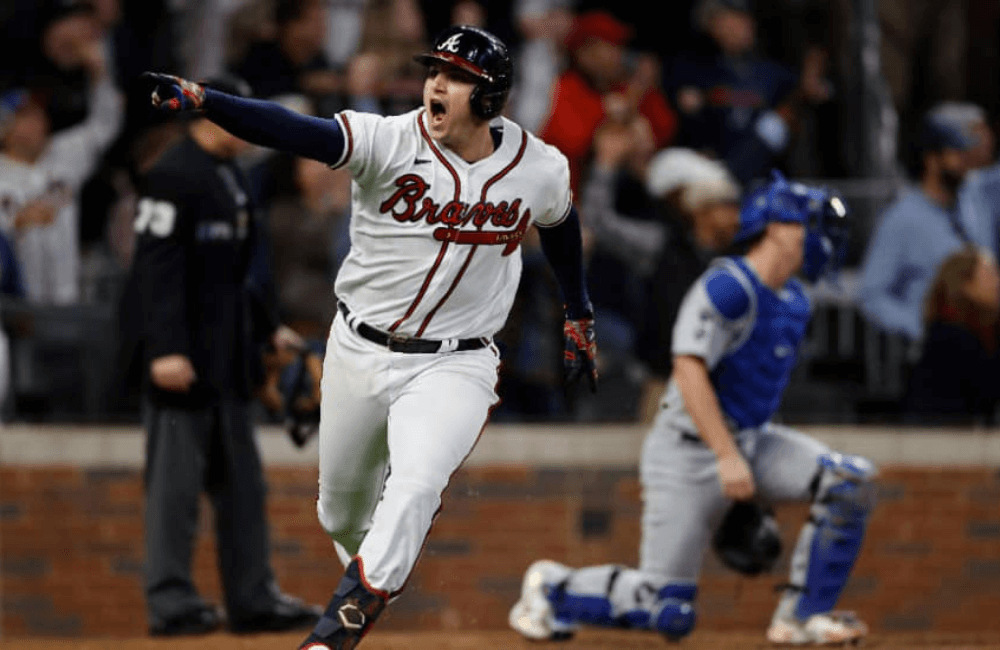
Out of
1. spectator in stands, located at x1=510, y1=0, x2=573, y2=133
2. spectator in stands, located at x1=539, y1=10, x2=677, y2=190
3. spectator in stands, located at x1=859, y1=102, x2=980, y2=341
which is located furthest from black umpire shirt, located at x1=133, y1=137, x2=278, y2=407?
spectator in stands, located at x1=859, y1=102, x2=980, y2=341

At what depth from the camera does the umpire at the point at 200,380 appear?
348 inches

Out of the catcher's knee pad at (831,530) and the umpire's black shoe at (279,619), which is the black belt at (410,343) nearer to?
the catcher's knee pad at (831,530)

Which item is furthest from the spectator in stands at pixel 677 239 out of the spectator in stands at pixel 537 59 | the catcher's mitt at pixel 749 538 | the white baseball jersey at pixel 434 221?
the white baseball jersey at pixel 434 221

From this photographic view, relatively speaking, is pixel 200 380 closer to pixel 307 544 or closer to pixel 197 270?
pixel 197 270

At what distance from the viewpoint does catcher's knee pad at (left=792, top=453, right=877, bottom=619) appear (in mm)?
8430

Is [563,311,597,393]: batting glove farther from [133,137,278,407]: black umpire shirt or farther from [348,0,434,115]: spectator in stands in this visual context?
[348,0,434,115]: spectator in stands

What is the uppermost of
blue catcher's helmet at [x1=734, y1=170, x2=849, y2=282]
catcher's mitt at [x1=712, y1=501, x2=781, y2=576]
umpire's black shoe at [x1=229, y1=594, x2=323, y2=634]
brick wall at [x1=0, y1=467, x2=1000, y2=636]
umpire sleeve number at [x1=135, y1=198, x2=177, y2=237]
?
blue catcher's helmet at [x1=734, y1=170, x2=849, y2=282]

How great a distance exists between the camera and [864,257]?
1188 cm

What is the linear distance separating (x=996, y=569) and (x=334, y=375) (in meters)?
5.61

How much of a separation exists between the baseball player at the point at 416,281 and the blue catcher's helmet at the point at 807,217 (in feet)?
4.53

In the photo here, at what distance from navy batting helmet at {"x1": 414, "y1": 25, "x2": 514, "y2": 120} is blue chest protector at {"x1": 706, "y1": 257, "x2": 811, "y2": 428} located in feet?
5.90

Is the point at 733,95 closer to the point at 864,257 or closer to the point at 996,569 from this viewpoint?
the point at 864,257

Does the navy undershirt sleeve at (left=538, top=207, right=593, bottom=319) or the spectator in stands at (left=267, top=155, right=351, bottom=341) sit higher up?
the navy undershirt sleeve at (left=538, top=207, right=593, bottom=319)

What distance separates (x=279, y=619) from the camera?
29.9 feet
